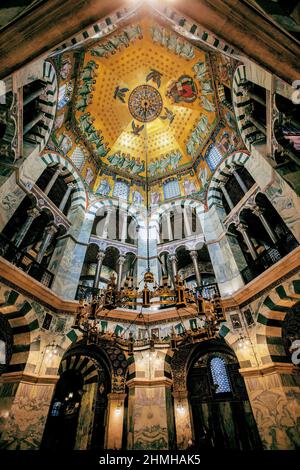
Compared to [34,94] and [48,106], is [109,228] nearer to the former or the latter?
[48,106]

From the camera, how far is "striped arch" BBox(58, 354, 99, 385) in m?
11.3

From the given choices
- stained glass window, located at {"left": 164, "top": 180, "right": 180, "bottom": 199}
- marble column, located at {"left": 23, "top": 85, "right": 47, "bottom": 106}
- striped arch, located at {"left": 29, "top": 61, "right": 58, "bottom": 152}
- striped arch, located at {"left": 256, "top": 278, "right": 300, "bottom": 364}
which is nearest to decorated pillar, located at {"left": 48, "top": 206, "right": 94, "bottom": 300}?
striped arch, located at {"left": 29, "top": 61, "right": 58, "bottom": 152}

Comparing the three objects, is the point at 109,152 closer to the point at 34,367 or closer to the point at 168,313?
the point at 168,313

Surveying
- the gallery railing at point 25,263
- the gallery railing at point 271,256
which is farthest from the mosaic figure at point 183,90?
the gallery railing at point 25,263

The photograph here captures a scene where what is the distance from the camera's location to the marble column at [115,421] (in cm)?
882

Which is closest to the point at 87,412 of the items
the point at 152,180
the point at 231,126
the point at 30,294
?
the point at 30,294

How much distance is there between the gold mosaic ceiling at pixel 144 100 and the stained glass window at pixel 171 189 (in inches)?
30.2

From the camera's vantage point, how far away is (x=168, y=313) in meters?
9.42

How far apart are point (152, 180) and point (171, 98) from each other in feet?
15.9

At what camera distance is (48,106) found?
385 inches

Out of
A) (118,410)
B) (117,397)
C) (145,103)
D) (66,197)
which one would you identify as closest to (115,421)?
(118,410)

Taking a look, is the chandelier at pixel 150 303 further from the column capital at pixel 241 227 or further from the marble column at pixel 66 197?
the marble column at pixel 66 197

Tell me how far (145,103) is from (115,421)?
16127mm

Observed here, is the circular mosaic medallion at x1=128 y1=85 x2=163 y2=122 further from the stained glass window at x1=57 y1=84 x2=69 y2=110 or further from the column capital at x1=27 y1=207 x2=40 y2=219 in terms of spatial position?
the column capital at x1=27 y1=207 x2=40 y2=219
